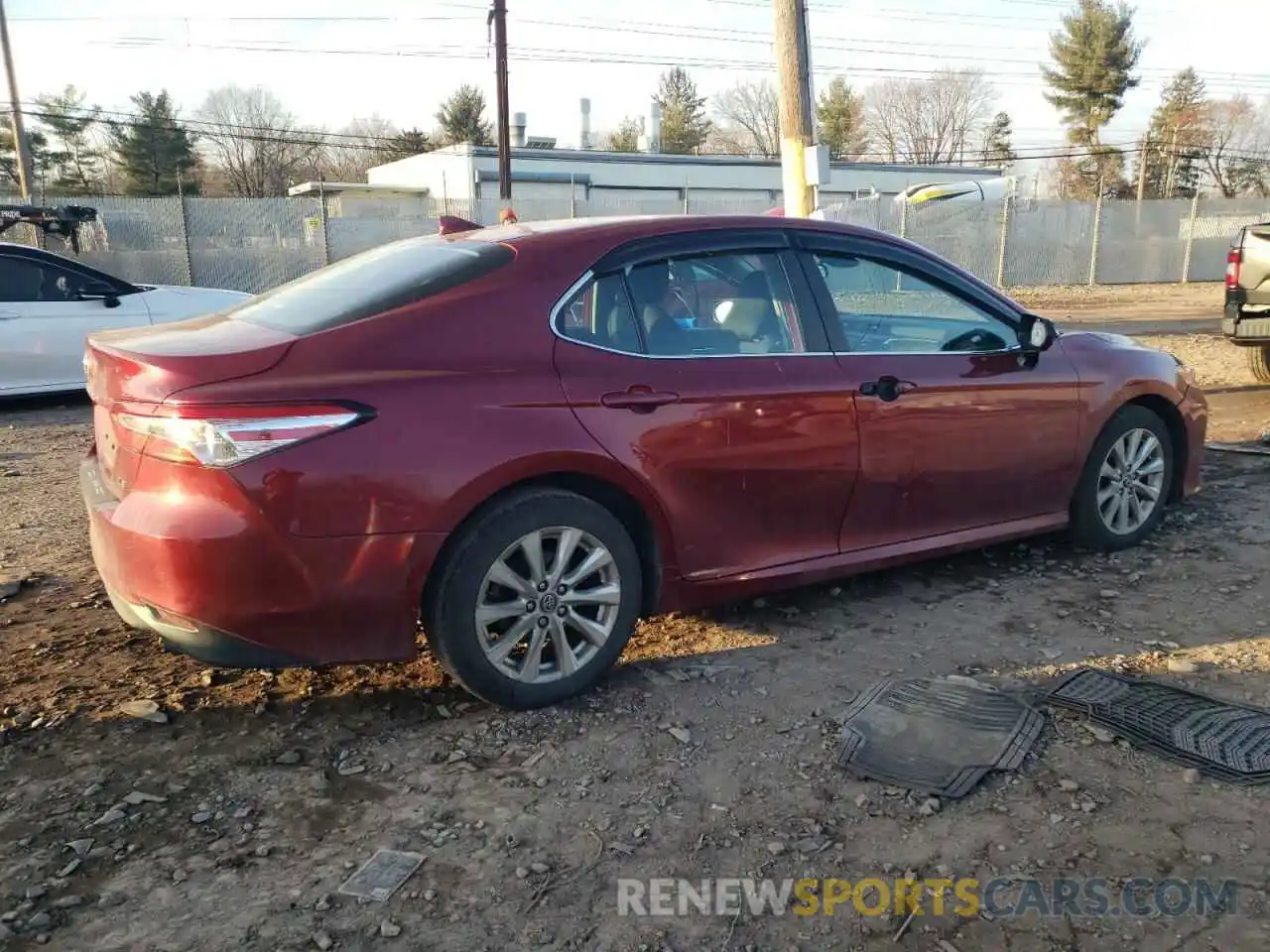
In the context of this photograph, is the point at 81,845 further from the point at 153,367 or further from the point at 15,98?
the point at 15,98

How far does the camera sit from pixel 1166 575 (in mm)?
4562

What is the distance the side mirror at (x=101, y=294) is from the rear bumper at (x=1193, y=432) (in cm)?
851

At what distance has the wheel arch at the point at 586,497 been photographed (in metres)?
3.10

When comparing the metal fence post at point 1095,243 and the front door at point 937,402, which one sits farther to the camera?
the metal fence post at point 1095,243

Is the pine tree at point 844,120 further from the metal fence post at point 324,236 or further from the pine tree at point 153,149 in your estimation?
the metal fence post at point 324,236

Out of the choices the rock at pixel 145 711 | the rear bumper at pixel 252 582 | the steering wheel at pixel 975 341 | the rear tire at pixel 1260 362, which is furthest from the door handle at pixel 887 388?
the rear tire at pixel 1260 362

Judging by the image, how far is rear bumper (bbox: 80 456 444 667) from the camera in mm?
2832

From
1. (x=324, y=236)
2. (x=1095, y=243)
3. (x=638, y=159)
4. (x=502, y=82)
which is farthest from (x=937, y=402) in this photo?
(x=638, y=159)

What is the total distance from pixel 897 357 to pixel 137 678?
10.1ft

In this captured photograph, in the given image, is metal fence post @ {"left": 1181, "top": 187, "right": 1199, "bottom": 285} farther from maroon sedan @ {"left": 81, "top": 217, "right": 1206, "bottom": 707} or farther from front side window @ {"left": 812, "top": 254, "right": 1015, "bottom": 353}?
front side window @ {"left": 812, "top": 254, "right": 1015, "bottom": 353}

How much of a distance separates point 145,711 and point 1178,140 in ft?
213

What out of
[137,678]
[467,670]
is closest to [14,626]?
[137,678]

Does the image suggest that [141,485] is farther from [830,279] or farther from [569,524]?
[830,279]

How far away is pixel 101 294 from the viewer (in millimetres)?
9047
